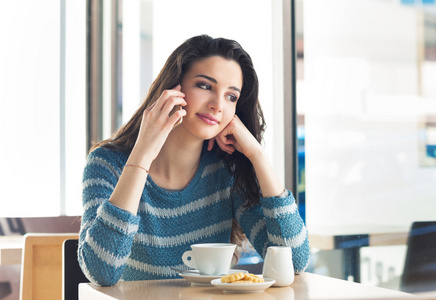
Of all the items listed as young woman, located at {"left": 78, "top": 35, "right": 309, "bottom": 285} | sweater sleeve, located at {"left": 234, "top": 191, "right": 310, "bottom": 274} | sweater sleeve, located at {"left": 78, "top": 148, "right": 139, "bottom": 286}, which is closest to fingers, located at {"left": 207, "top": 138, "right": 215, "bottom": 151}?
young woman, located at {"left": 78, "top": 35, "right": 309, "bottom": 285}

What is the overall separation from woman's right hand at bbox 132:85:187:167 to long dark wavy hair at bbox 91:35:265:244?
11 cm

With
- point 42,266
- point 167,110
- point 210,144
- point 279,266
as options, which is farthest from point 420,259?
point 42,266

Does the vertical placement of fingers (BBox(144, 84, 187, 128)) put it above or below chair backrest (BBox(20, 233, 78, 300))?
above

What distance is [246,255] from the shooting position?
289 centimetres

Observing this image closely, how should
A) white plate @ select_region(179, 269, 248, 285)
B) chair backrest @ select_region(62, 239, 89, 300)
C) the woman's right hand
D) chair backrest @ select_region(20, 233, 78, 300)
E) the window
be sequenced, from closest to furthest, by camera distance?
1. white plate @ select_region(179, 269, 248, 285)
2. the woman's right hand
3. chair backrest @ select_region(62, 239, 89, 300)
4. chair backrest @ select_region(20, 233, 78, 300)
5. the window

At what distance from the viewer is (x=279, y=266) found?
4.42ft

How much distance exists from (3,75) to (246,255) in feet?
6.63

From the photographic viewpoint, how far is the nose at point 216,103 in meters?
1.65

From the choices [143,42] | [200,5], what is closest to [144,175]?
[200,5]

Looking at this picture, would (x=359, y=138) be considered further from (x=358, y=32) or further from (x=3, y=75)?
(x=3, y=75)

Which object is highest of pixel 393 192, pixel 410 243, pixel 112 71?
pixel 112 71

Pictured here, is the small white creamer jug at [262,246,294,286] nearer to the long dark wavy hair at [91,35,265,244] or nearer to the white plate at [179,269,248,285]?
the white plate at [179,269,248,285]

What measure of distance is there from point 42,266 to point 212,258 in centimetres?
105

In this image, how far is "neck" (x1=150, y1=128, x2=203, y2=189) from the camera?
1735mm
